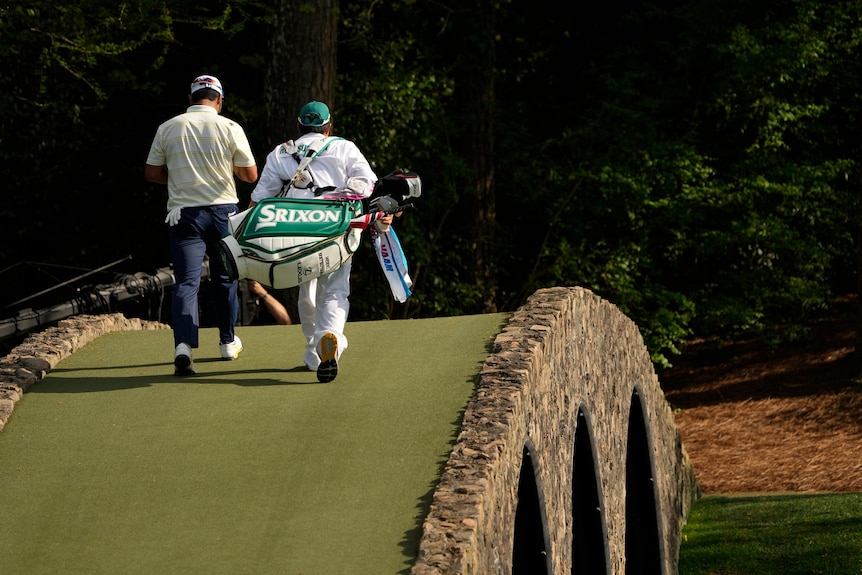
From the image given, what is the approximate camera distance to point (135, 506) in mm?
6176

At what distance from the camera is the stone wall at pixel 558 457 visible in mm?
5875

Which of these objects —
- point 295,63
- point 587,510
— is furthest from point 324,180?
point 295,63

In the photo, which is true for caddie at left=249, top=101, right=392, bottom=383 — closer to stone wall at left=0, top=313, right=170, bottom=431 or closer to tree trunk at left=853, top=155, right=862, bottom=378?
stone wall at left=0, top=313, right=170, bottom=431

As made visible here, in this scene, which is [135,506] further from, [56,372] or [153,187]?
[153,187]

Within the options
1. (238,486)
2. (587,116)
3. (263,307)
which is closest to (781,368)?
(587,116)

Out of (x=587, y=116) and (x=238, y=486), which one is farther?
(x=587, y=116)

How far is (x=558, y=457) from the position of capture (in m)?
8.31

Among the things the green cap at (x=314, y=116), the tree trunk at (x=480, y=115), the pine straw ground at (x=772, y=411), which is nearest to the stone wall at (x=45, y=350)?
the green cap at (x=314, y=116)

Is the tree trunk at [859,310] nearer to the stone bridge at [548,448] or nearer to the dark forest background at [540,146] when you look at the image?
the dark forest background at [540,146]

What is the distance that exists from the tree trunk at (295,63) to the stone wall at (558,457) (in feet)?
14.6

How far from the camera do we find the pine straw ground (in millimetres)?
18203

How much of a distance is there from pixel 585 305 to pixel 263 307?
243 inches

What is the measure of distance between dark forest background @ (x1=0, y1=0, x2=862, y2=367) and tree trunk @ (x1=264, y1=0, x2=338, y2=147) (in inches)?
115

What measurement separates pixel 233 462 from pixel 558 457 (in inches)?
98.8
